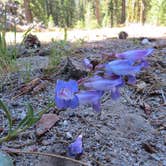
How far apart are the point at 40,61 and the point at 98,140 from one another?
103 centimetres

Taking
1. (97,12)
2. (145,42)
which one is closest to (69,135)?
(145,42)

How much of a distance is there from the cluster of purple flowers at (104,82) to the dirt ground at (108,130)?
0.34 meters

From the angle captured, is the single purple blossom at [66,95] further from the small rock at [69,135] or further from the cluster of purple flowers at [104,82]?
the small rock at [69,135]

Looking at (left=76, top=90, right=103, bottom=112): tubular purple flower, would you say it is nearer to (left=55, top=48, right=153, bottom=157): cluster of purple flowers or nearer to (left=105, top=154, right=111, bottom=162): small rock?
(left=55, top=48, right=153, bottom=157): cluster of purple flowers

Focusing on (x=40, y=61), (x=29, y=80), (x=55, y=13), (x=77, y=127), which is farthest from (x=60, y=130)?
(x=55, y=13)

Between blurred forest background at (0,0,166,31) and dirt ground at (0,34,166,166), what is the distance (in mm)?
8037

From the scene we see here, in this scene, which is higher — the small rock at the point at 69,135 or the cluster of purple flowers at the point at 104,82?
the cluster of purple flowers at the point at 104,82

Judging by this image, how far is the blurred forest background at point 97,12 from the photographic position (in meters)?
10.9

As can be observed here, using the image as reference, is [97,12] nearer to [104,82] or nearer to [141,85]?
[141,85]

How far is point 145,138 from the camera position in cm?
113

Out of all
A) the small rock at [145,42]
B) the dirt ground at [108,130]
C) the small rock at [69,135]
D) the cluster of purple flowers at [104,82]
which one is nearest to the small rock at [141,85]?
the dirt ground at [108,130]

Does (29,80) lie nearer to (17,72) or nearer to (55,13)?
(17,72)

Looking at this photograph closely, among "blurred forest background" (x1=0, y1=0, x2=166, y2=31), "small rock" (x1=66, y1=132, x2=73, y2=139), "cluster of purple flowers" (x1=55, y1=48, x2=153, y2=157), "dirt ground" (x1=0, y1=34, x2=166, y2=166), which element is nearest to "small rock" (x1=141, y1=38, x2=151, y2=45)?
"dirt ground" (x1=0, y1=34, x2=166, y2=166)

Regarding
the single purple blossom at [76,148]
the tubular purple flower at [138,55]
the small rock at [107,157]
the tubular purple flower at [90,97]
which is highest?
the tubular purple flower at [138,55]
